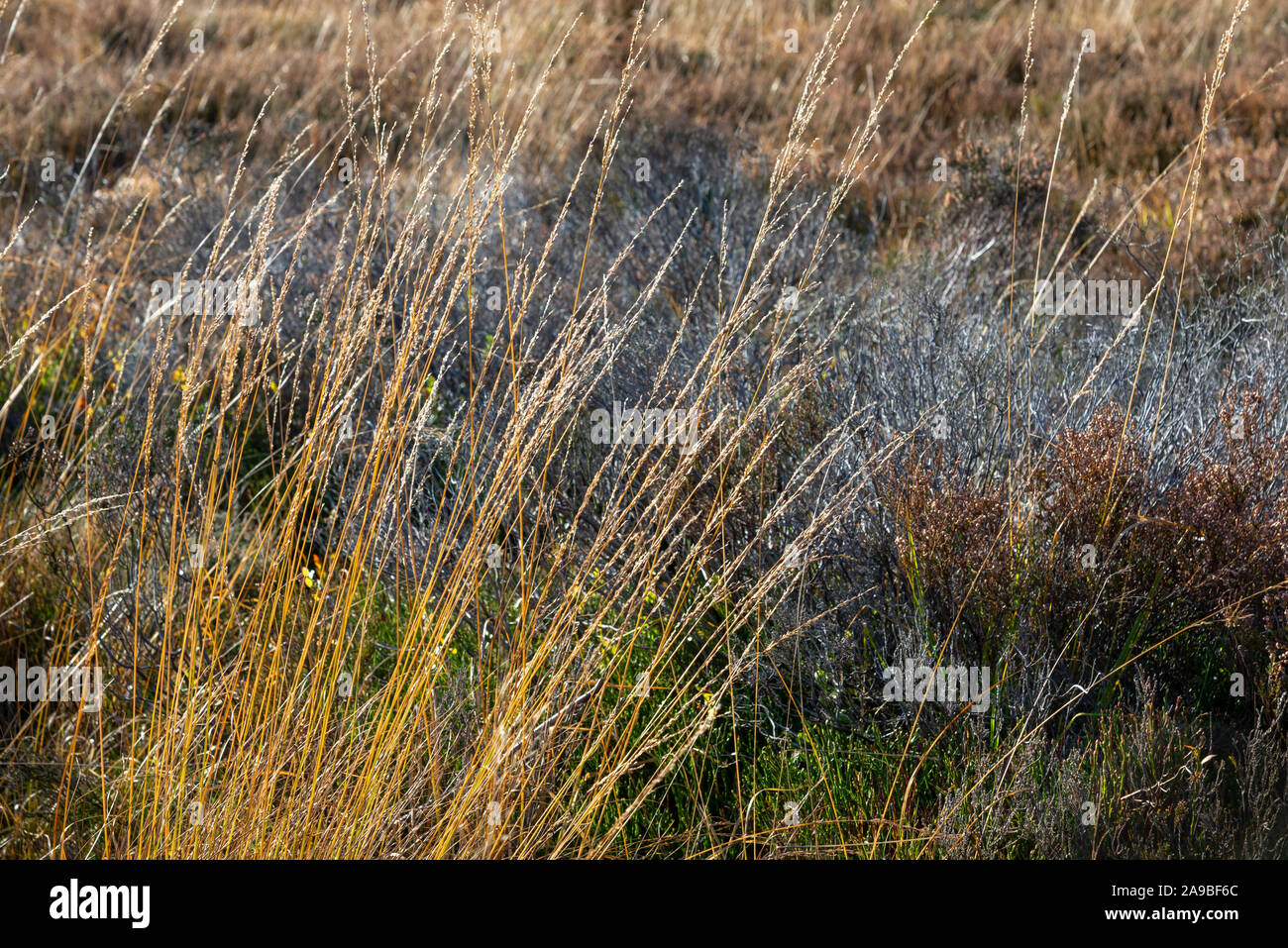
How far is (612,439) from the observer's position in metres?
2.79

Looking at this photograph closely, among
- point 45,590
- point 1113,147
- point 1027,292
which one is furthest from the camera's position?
point 1113,147

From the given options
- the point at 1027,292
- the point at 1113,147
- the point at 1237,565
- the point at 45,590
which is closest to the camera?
the point at 1237,565

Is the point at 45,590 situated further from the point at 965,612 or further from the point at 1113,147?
the point at 1113,147

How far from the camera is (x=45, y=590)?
2.64 metres

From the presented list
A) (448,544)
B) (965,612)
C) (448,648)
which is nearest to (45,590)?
(448,648)

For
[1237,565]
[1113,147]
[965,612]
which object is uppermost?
[1113,147]

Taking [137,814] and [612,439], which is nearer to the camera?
[137,814]
